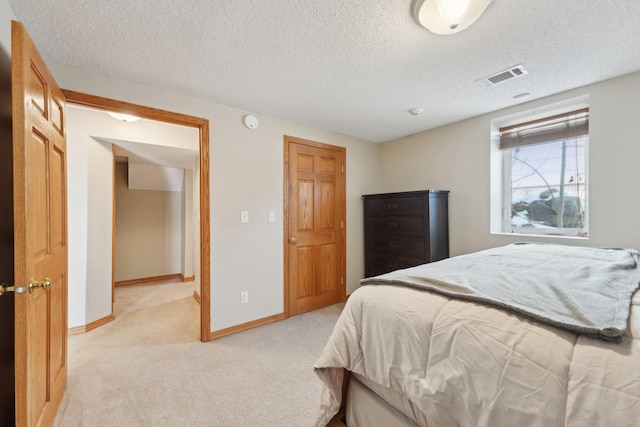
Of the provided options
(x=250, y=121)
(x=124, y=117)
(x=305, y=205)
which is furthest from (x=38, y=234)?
(x=305, y=205)

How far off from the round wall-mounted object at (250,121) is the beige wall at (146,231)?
289cm

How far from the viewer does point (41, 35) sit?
5.07 feet

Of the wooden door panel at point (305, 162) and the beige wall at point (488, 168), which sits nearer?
the beige wall at point (488, 168)

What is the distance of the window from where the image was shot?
234 centimetres

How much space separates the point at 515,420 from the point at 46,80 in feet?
8.11

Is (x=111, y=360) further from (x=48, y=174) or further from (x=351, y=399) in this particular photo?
(x=351, y=399)

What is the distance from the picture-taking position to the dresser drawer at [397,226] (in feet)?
9.44

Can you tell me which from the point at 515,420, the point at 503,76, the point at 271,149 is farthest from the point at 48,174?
the point at 503,76

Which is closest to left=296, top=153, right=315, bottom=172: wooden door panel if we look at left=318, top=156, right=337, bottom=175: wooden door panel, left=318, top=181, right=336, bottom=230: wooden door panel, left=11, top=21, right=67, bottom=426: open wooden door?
left=318, top=156, right=337, bottom=175: wooden door panel

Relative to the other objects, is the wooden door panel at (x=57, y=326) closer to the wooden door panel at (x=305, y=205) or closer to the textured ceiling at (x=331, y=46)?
the textured ceiling at (x=331, y=46)

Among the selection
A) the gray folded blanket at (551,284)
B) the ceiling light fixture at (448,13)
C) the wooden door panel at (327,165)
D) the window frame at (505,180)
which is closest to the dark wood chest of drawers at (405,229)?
the window frame at (505,180)

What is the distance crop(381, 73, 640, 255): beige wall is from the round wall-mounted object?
1998 millimetres

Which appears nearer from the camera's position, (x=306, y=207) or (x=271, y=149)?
(x=271, y=149)

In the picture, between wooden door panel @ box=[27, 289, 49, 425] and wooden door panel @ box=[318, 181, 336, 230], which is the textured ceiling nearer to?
wooden door panel @ box=[318, 181, 336, 230]
